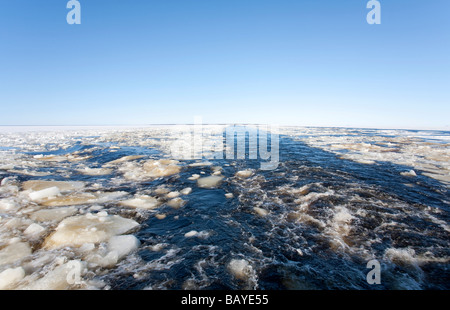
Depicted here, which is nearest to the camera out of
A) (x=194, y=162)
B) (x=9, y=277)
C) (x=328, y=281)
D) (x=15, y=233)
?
(x=9, y=277)

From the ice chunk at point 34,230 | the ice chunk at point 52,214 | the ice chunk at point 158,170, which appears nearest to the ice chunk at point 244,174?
the ice chunk at point 158,170

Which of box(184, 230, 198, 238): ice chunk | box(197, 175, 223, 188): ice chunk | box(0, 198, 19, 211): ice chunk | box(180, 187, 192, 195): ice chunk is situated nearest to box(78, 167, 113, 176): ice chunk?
box(0, 198, 19, 211): ice chunk

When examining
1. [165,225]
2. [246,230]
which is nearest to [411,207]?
[246,230]

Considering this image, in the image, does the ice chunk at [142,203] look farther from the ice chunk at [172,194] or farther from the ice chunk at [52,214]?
the ice chunk at [52,214]

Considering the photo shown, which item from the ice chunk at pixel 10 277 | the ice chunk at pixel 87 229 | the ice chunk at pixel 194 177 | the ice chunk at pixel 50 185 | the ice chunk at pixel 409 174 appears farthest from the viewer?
the ice chunk at pixel 409 174

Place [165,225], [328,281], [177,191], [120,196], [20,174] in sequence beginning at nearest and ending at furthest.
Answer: [328,281] < [165,225] < [120,196] < [177,191] < [20,174]
